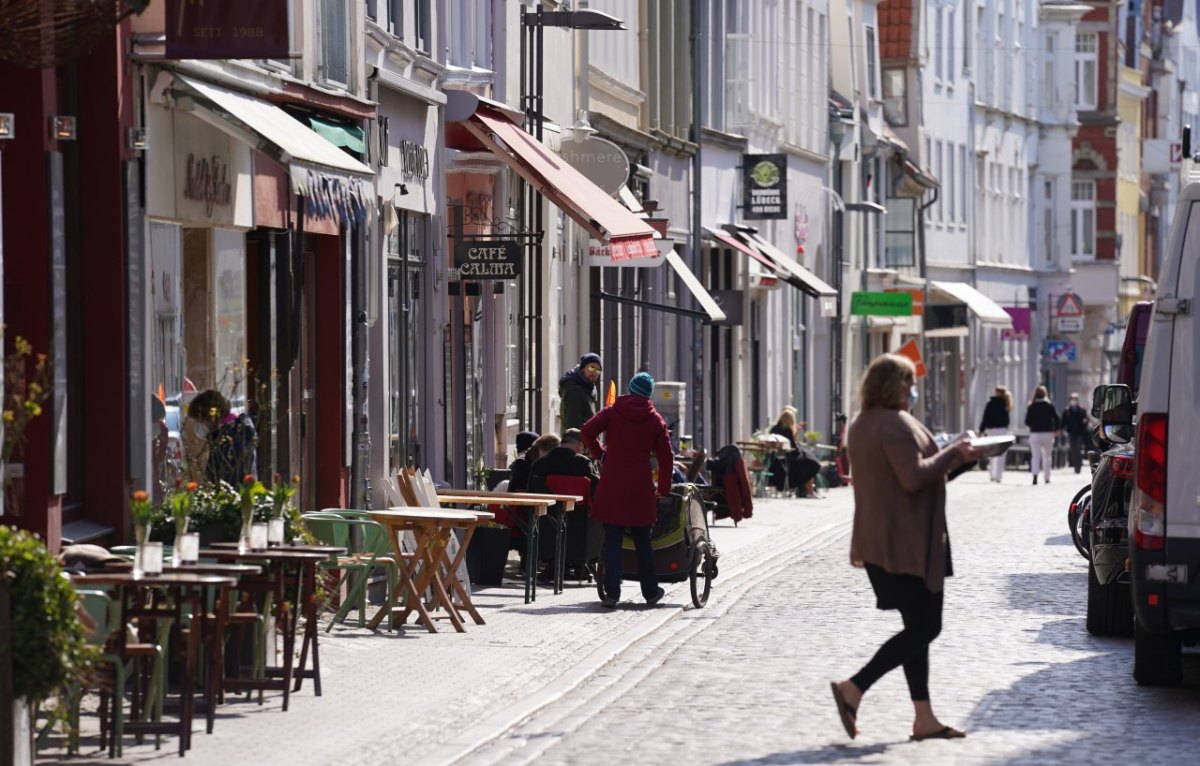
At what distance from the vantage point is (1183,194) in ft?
44.2

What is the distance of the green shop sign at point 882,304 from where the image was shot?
155 ft

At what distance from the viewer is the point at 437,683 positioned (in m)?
14.6

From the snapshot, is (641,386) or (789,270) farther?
(789,270)

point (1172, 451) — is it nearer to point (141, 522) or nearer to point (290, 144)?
point (141, 522)

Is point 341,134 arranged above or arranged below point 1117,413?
above

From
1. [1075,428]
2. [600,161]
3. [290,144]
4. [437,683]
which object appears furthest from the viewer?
[1075,428]

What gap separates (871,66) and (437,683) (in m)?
44.1

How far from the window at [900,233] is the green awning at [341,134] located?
128 feet

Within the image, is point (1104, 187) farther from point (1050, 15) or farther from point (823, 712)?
point (823, 712)

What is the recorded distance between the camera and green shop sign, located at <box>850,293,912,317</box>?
4738 cm

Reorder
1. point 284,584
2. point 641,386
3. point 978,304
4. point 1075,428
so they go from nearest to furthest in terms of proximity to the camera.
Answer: point 284,584
point 641,386
point 1075,428
point 978,304

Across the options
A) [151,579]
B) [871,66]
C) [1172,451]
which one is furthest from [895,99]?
[151,579]

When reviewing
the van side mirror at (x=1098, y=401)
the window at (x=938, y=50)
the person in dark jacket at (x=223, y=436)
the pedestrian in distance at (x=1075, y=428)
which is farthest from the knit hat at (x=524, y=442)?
the window at (x=938, y=50)

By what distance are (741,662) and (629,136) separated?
19.7 meters
